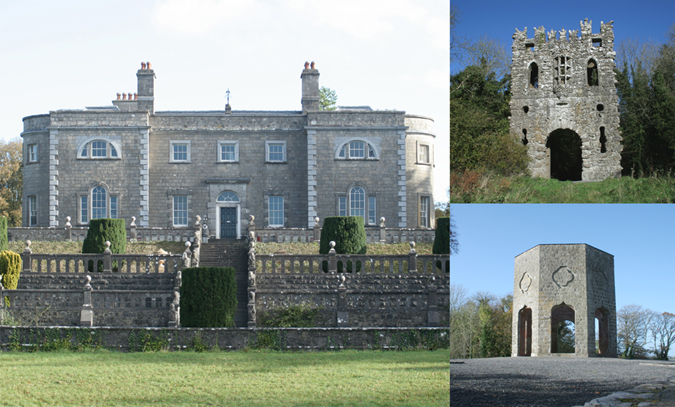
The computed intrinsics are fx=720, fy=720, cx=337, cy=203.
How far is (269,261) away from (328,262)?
7.24 ft

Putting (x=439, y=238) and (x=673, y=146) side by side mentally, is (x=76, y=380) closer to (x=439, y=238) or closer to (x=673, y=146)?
(x=673, y=146)

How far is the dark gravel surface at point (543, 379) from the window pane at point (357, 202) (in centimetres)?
2115

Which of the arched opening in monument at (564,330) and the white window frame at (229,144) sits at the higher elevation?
the white window frame at (229,144)

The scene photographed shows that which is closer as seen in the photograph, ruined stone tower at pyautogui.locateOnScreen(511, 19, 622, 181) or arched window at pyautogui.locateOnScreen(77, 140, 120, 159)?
ruined stone tower at pyautogui.locateOnScreen(511, 19, 622, 181)

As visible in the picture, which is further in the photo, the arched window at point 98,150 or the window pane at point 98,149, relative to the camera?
the window pane at point 98,149

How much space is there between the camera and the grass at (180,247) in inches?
959

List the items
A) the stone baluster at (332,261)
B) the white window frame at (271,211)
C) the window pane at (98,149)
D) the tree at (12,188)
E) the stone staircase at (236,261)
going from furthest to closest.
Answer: the tree at (12,188), the white window frame at (271,211), the window pane at (98,149), the stone baluster at (332,261), the stone staircase at (236,261)

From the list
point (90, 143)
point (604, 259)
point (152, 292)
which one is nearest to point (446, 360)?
point (604, 259)

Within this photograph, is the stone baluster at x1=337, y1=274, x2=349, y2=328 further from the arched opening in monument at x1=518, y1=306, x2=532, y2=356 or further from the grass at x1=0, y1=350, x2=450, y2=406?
the arched opening in monument at x1=518, y1=306, x2=532, y2=356

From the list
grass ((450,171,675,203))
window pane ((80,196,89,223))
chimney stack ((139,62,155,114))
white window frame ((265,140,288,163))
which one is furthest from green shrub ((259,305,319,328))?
chimney stack ((139,62,155,114))

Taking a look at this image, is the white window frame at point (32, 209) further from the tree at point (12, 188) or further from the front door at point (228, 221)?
the tree at point (12, 188)

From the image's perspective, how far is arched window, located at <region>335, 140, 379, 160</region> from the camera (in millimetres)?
29438

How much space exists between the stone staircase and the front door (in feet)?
16.7

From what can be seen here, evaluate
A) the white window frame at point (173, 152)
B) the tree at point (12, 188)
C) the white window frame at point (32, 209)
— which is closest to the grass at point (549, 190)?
the white window frame at point (173, 152)
